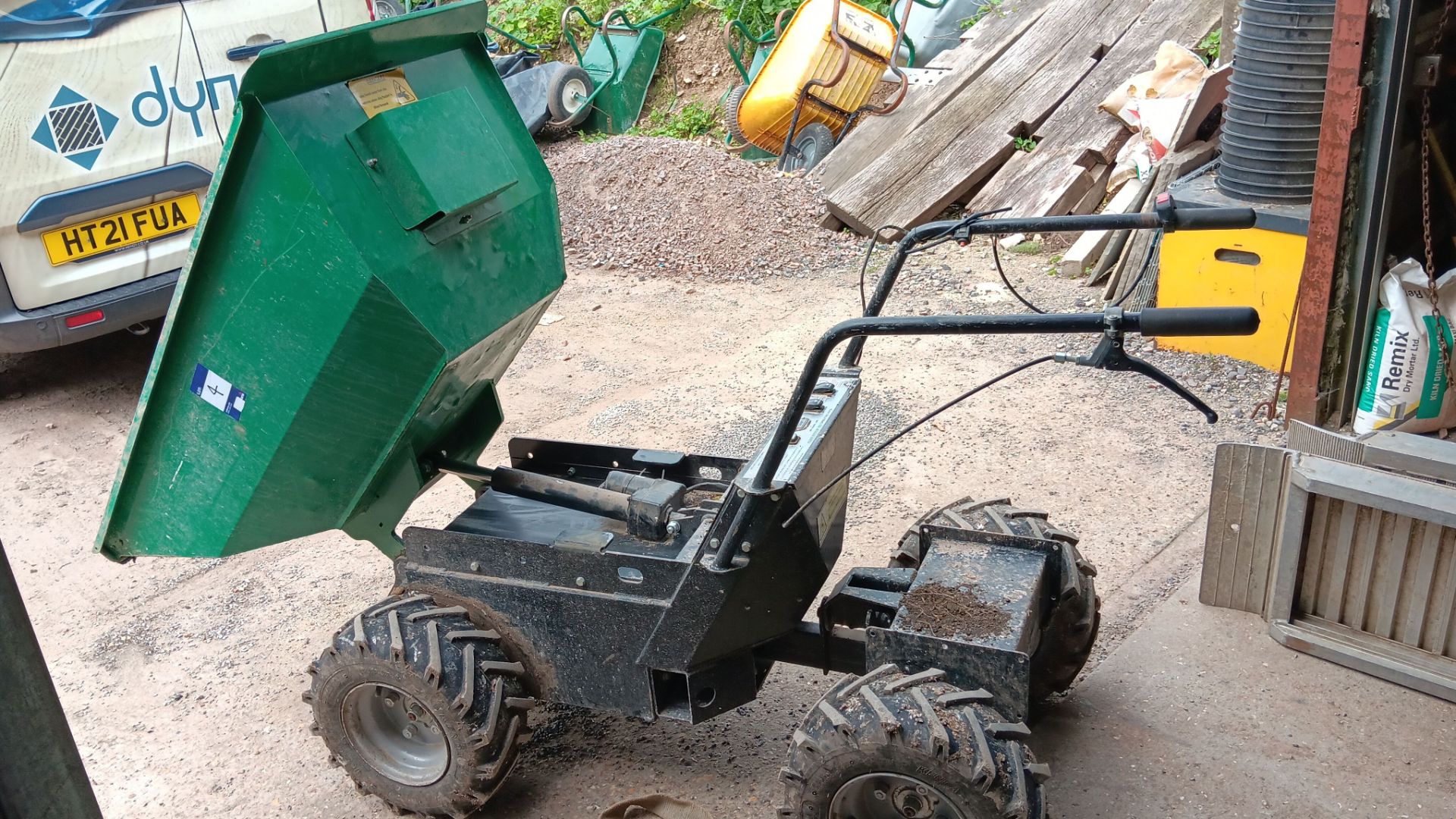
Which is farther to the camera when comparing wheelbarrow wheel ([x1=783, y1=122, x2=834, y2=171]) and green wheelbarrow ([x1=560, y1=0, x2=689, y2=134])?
green wheelbarrow ([x1=560, y1=0, x2=689, y2=134])

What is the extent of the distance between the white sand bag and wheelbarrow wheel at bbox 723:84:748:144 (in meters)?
5.42

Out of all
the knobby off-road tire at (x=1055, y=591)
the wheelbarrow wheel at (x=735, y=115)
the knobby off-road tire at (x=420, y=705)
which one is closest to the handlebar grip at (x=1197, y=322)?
the knobby off-road tire at (x=1055, y=591)

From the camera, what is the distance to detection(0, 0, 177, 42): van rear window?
4828mm

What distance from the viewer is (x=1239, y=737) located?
10.1 feet

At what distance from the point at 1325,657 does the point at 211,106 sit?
501 centimetres

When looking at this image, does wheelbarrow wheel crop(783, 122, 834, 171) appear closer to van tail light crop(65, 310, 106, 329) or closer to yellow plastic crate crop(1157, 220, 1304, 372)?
yellow plastic crate crop(1157, 220, 1304, 372)

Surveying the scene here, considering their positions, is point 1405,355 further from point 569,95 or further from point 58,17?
point 569,95

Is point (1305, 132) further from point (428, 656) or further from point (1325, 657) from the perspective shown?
point (428, 656)

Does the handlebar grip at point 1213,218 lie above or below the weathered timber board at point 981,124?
above

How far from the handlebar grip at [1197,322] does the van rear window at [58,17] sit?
474 cm

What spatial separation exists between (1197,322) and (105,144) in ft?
15.5

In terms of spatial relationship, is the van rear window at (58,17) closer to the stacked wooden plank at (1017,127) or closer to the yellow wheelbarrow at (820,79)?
the stacked wooden plank at (1017,127)

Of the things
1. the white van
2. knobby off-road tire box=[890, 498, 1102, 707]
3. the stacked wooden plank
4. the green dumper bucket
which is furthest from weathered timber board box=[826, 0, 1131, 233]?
the green dumper bucket

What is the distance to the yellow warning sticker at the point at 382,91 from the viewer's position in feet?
9.13
